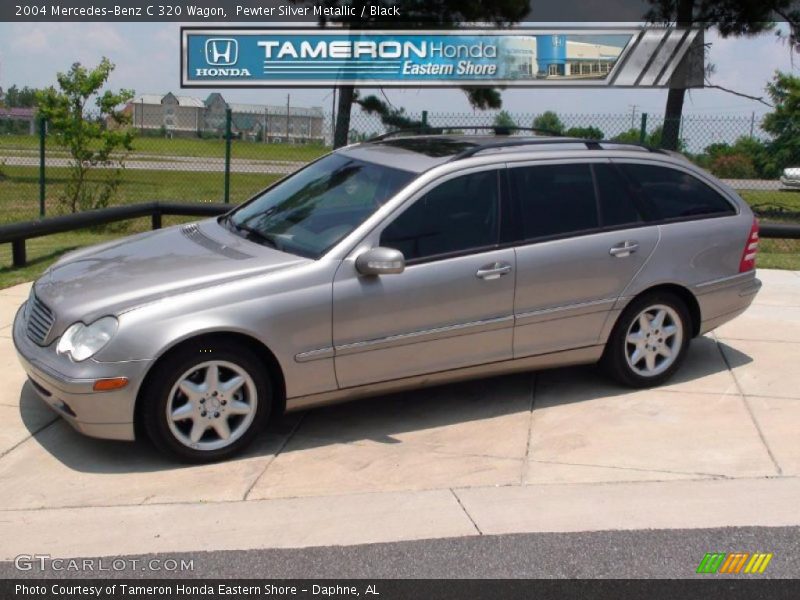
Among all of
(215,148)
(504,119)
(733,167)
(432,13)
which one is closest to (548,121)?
(504,119)

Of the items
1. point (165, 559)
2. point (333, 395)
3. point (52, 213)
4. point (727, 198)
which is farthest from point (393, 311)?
point (52, 213)

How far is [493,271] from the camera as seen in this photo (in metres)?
5.81

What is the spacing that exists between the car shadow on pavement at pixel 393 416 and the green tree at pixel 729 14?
44.8 feet

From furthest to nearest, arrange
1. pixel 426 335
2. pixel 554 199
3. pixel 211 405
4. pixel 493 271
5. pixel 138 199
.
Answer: pixel 138 199, pixel 554 199, pixel 493 271, pixel 426 335, pixel 211 405

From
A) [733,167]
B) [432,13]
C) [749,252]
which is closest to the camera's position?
[749,252]

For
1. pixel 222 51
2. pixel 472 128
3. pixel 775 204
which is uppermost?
pixel 222 51

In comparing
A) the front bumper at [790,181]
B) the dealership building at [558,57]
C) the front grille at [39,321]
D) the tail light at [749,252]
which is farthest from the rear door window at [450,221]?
the dealership building at [558,57]

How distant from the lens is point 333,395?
552cm

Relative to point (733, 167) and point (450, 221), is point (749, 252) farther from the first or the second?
point (733, 167)

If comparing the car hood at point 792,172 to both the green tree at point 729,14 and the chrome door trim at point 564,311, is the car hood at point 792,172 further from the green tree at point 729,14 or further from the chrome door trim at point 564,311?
the chrome door trim at point 564,311

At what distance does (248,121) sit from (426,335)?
41.2 feet

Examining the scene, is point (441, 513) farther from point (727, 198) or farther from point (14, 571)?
point (727, 198)

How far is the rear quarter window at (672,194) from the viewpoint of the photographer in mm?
6551

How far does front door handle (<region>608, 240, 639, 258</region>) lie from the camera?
6.23 m
